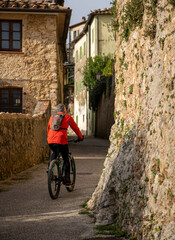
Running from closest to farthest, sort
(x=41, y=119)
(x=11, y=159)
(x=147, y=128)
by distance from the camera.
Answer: (x=147, y=128)
(x=11, y=159)
(x=41, y=119)

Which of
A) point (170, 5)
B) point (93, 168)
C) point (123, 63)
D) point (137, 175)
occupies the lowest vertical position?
point (93, 168)

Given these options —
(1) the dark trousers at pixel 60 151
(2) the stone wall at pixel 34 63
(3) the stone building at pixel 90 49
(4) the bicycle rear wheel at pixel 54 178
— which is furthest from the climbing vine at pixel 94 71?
(4) the bicycle rear wheel at pixel 54 178

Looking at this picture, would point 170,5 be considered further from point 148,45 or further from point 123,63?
point 123,63

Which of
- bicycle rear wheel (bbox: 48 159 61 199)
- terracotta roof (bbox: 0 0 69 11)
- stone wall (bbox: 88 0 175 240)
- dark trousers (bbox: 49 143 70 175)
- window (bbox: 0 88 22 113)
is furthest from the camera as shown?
window (bbox: 0 88 22 113)

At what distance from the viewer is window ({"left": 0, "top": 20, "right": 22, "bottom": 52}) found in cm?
1664

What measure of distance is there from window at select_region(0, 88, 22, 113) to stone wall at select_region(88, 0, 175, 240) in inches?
411

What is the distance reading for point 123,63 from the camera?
22.2ft

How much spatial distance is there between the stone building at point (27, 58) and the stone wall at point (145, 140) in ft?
33.9

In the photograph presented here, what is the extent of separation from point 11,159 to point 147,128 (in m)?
6.01

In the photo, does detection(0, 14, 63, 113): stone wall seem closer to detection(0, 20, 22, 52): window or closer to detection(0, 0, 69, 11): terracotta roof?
detection(0, 20, 22, 52): window

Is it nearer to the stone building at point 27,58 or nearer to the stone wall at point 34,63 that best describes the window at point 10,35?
the stone building at point 27,58

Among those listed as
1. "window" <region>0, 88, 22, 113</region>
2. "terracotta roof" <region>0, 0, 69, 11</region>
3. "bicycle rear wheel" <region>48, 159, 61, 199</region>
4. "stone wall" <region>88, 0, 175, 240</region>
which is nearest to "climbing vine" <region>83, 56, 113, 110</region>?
"window" <region>0, 88, 22, 113</region>

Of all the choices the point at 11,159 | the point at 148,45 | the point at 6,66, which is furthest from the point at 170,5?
the point at 6,66

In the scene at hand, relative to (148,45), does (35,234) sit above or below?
below
